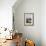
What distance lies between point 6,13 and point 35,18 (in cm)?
162

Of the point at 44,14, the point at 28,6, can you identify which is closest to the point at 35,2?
the point at 28,6

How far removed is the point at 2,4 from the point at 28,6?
1488 millimetres

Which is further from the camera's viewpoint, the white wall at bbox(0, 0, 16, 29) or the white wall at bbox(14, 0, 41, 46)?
the white wall at bbox(14, 0, 41, 46)

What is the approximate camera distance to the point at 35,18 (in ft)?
18.5

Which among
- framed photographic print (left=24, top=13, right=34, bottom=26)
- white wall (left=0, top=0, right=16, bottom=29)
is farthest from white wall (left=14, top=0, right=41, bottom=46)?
white wall (left=0, top=0, right=16, bottom=29)

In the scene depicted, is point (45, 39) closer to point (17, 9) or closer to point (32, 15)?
point (32, 15)

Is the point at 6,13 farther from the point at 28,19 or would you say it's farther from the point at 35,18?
the point at 35,18

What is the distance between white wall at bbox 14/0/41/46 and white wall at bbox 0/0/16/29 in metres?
1.02

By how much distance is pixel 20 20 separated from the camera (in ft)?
18.4

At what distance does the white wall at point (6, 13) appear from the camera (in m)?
4.54

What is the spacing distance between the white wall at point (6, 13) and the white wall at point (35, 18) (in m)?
1.02

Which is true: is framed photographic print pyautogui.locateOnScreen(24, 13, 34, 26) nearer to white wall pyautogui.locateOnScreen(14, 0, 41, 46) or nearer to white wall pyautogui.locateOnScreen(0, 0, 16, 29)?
white wall pyautogui.locateOnScreen(14, 0, 41, 46)

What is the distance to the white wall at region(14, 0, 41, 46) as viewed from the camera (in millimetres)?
5594

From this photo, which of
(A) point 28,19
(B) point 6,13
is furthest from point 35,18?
(B) point 6,13
